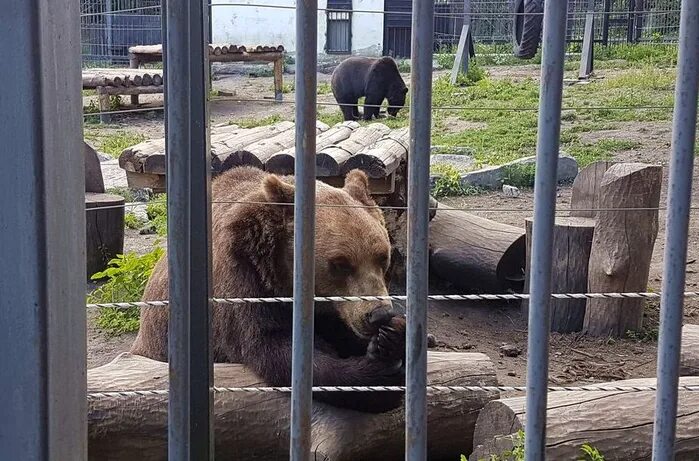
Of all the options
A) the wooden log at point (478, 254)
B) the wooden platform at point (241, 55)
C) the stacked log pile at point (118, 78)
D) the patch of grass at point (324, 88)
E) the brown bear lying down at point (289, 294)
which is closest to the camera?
the brown bear lying down at point (289, 294)

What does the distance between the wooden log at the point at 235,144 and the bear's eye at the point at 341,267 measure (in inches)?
62.4

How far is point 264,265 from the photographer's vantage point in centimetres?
348

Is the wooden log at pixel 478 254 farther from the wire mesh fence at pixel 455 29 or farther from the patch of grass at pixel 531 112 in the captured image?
the wire mesh fence at pixel 455 29

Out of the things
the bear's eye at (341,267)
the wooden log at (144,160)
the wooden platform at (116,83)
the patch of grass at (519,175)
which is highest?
the wooden platform at (116,83)

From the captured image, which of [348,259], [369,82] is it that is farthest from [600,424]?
[369,82]

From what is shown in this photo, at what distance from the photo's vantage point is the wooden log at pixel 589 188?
5301 mm

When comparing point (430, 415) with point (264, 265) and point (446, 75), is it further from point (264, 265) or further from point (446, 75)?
point (446, 75)

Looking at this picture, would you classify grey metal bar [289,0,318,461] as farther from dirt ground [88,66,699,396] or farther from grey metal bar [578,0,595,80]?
grey metal bar [578,0,595,80]

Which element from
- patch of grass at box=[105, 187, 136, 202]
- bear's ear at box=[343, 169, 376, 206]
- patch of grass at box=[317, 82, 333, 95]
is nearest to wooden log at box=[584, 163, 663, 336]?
bear's ear at box=[343, 169, 376, 206]

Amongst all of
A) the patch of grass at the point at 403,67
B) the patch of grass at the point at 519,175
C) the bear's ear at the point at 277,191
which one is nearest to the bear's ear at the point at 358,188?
the bear's ear at the point at 277,191

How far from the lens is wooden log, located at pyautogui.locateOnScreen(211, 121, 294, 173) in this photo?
5.10m

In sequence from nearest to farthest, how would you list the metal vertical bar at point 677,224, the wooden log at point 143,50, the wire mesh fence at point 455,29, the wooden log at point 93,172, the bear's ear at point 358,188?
1. the metal vertical bar at point 677,224
2. the bear's ear at point 358,188
3. the wooden log at point 93,172
4. the wooden log at point 143,50
5. the wire mesh fence at point 455,29

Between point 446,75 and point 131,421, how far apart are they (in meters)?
13.4

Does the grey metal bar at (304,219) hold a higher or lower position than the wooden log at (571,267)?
higher
